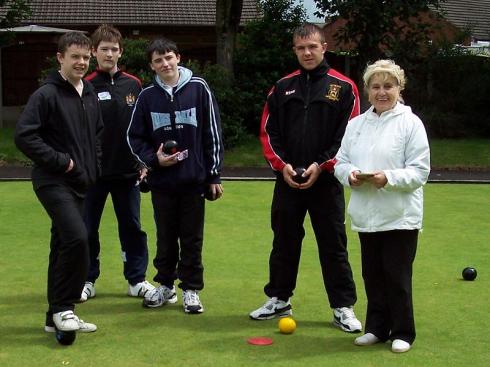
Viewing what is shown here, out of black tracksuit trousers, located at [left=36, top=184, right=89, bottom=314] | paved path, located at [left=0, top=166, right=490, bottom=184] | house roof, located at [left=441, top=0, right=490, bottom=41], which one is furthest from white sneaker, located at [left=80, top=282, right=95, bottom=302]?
house roof, located at [left=441, top=0, right=490, bottom=41]

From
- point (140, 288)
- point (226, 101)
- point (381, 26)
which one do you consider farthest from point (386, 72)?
point (381, 26)

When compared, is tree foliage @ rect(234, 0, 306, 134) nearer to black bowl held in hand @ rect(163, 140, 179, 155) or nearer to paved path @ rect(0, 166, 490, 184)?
paved path @ rect(0, 166, 490, 184)

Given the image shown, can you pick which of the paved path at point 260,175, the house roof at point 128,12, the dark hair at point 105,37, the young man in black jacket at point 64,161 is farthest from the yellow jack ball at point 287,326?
the house roof at point 128,12

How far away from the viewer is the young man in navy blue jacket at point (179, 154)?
20.0 feet

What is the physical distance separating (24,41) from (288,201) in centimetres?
2113

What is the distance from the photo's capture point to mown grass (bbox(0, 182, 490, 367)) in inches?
201

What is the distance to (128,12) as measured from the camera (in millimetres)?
28469

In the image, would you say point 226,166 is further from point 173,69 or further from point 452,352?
point 452,352

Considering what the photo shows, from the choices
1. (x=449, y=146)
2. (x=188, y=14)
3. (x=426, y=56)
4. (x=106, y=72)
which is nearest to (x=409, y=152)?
(x=106, y=72)

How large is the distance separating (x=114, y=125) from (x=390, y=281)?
2.50m

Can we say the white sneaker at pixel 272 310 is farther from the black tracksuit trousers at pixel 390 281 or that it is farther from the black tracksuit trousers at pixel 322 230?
the black tracksuit trousers at pixel 390 281

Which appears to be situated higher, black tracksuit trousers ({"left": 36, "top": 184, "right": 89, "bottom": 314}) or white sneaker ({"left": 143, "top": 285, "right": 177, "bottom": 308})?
black tracksuit trousers ({"left": 36, "top": 184, "right": 89, "bottom": 314})

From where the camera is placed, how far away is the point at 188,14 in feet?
93.5

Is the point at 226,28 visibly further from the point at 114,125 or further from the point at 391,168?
the point at 391,168
